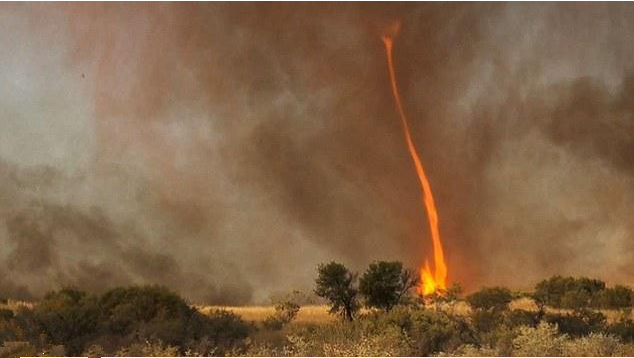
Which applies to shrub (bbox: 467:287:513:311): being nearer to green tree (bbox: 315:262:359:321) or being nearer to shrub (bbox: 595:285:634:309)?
shrub (bbox: 595:285:634:309)

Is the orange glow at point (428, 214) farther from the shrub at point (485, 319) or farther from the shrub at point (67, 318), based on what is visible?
the shrub at point (67, 318)

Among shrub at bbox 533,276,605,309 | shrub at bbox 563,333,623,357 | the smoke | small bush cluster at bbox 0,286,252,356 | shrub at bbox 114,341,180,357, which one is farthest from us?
the smoke

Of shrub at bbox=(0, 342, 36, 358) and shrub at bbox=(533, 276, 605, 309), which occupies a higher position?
shrub at bbox=(533, 276, 605, 309)

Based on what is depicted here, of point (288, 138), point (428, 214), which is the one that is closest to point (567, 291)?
point (428, 214)

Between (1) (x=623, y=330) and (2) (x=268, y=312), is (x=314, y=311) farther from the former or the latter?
(1) (x=623, y=330)

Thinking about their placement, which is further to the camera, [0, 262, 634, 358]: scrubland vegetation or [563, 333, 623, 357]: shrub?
[0, 262, 634, 358]: scrubland vegetation

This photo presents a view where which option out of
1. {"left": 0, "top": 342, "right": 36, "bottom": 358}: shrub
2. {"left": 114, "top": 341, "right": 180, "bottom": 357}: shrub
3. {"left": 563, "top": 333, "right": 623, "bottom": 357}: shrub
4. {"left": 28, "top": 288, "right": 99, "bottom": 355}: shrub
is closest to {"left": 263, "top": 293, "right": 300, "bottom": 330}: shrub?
{"left": 114, "top": 341, "right": 180, "bottom": 357}: shrub

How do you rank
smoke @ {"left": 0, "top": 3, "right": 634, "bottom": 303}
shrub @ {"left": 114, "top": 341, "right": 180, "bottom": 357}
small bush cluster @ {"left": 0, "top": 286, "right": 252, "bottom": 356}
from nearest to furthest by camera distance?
shrub @ {"left": 114, "top": 341, "right": 180, "bottom": 357} < small bush cluster @ {"left": 0, "top": 286, "right": 252, "bottom": 356} < smoke @ {"left": 0, "top": 3, "right": 634, "bottom": 303}
